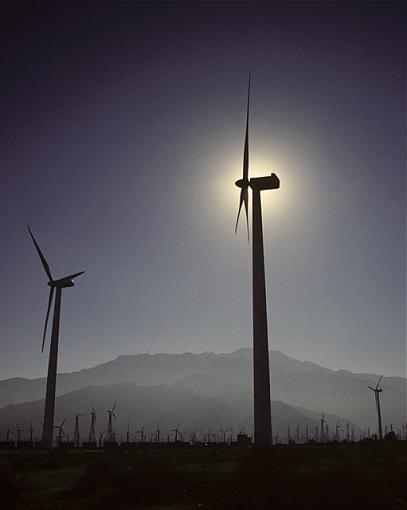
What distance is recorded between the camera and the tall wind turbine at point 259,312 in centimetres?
4347

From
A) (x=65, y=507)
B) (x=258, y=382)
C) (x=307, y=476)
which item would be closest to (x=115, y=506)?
(x=65, y=507)

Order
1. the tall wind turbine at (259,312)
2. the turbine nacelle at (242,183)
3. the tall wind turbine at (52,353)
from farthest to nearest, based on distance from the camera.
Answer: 1. the tall wind turbine at (52,353)
2. the turbine nacelle at (242,183)
3. the tall wind turbine at (259,312)

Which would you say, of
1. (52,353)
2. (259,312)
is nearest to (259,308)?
(259,312)

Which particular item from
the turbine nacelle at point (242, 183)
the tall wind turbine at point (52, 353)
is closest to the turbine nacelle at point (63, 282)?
the tall wind turbine at point (52, 353)

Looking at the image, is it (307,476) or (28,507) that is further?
(307,476)

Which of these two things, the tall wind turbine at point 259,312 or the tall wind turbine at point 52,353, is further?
the tall wind turbine at point 52,353

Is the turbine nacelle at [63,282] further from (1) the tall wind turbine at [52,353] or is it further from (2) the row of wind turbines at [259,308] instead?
(2) the row of wind turbines at [259,308]

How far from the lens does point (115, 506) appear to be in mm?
23859

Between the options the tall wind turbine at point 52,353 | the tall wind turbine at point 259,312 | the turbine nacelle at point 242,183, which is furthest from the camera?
the tall wind turbine at point 52,353

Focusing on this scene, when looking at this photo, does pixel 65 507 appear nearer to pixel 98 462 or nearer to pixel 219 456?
pixel 98 462

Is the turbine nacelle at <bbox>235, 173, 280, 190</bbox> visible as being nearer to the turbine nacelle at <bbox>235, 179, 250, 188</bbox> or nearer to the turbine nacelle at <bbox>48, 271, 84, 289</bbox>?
the turbine nacelle at <bbox>235, 179, 250, 188</bbox>

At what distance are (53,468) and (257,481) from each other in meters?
26.6

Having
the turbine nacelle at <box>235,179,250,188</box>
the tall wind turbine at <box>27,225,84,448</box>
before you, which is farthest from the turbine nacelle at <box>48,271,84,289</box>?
the turbine nacelle at <box>235,179,250,188</box>

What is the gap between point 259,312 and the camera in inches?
1831
